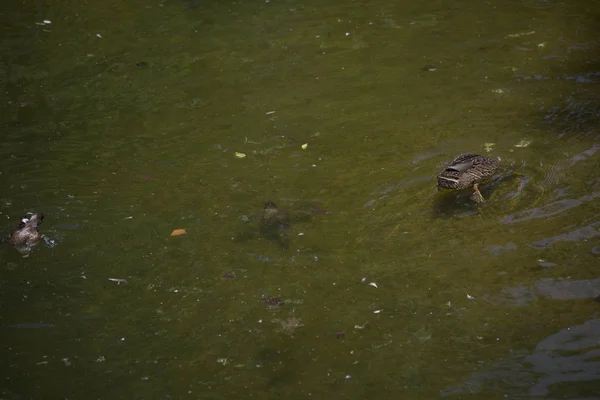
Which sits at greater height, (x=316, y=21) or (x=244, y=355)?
(x=316, y=21)

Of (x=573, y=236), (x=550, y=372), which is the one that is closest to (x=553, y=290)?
(x=573, y=236)

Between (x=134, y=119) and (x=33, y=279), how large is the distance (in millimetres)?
3023

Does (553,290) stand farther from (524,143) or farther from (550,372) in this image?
(524,143)

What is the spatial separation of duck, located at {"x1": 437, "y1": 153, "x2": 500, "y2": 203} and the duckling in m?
4.03

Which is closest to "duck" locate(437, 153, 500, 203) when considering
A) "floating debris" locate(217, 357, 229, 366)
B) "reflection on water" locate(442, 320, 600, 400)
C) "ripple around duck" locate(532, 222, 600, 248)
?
"ripple around duck" locate(532, 222, 600, 248)

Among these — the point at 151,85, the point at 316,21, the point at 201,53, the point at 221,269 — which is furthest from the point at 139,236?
the point at 316,21

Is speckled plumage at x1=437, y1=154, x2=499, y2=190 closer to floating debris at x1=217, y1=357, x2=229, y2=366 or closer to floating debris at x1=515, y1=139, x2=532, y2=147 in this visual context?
floating debris at x1=515, y1=139, x2=532, y2=147

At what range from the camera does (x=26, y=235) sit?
6715mm

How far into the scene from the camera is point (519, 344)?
5.32 metres

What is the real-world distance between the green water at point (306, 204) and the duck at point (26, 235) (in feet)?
0.32

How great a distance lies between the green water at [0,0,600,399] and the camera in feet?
17.7

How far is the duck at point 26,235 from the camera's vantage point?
6715 millimetres

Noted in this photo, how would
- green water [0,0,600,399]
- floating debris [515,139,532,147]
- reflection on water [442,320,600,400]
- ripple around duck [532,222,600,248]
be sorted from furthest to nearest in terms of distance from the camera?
floating debris [515,139,532,147] → ripple around duck [532,222,600,248] → green water [0,0,600,399] → reflection on water [442,320,600,400]

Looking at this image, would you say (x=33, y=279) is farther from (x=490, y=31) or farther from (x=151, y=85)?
(x=490, y=31)
